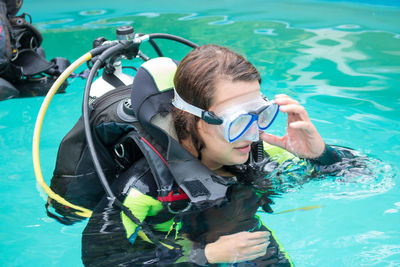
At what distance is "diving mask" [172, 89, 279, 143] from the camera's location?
202 centimetres

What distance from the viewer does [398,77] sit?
5129 mm

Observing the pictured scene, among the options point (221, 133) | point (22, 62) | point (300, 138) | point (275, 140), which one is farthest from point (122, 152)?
point (22, 62)

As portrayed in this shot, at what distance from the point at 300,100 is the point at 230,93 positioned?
2.96 metres

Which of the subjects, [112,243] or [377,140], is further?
[377,140]

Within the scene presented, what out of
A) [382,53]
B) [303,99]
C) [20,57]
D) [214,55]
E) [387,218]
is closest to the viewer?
[214,55]

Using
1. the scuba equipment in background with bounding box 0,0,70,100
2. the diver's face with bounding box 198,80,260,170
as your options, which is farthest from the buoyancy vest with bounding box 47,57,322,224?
the scuba equipment in background with bounding box 0,0,70,100

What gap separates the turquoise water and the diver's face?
41 centimetres

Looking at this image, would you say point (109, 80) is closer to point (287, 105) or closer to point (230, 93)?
point (230, 93)

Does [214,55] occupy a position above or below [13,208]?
above

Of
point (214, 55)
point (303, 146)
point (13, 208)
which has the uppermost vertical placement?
point (214, 55)

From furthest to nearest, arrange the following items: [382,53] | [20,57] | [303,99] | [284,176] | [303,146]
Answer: [382,53] → [20,57] → [303,99] → [284,176] → [303,146]

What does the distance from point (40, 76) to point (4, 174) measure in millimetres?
2050

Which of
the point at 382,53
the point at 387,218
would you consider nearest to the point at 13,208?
the point at 387,218

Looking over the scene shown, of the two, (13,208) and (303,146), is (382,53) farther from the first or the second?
(13,208)
